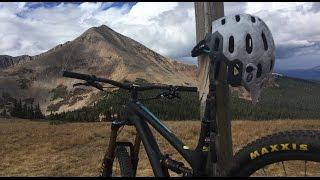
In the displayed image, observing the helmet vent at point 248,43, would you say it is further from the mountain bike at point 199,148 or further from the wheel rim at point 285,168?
the wheel rim at point 285,168

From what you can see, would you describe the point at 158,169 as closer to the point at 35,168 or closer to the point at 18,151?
the point at 35,168

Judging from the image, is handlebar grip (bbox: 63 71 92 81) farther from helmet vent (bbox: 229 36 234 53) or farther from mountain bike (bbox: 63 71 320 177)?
helmet vent (bbox: 229 36 234 53)

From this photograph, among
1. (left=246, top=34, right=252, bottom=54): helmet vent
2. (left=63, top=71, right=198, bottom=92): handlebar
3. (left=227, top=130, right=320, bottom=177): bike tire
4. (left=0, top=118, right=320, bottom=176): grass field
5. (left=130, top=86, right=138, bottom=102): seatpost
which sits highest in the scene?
(left=246, top=34, right=252, bottom=54): helmet vent

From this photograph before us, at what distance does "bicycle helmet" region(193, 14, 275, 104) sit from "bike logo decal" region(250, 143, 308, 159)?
30.7 inches

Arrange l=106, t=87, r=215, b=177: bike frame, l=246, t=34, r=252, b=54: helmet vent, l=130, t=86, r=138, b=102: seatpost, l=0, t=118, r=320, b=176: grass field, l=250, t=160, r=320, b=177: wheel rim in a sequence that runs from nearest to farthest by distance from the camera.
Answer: l=250, t=160, r=320, b=177: wheel rim < l=246, t=34, r=252, b=54: helmet vent < l=106, t=87, r=215, b=177: bike frame < l=130, t=86, r=138, b=102: seatpost < l=0, t=118, r=320, b=176: grass field

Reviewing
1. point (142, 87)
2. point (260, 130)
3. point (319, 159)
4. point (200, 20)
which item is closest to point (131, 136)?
point (260, 130)

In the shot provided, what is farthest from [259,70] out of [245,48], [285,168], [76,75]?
[285,168]

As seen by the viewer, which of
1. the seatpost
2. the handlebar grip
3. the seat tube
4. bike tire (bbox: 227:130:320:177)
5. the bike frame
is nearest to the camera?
bike tire (bbox: 227:130:320:177)

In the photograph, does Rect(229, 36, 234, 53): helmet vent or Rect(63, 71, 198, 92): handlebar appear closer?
Rect(229, 36, 234, 53): helmet vent

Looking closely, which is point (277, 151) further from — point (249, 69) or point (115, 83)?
point (115, 83)

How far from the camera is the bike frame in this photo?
4395mm

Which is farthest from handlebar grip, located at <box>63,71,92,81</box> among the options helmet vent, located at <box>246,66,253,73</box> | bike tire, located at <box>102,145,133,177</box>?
helmet vent, located at <box>246,66,253,73</box>

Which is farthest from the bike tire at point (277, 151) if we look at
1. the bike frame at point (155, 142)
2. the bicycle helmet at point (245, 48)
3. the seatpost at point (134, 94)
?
the seatpost at point (134, 94)

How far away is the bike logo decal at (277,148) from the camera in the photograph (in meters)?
3.53
